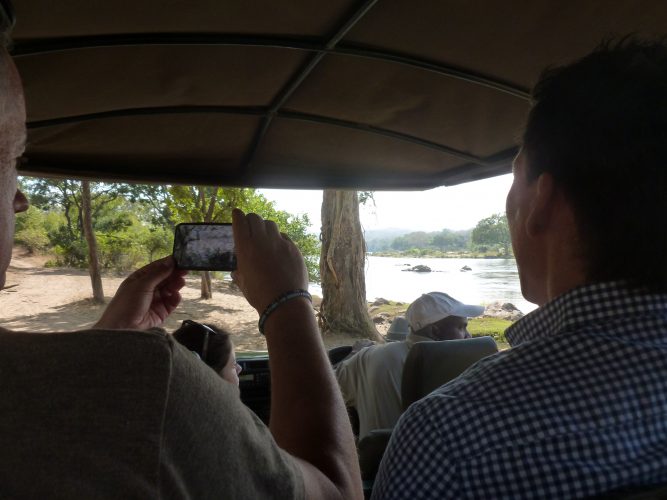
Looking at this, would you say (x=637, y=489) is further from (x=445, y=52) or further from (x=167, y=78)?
(x=167, y=78)

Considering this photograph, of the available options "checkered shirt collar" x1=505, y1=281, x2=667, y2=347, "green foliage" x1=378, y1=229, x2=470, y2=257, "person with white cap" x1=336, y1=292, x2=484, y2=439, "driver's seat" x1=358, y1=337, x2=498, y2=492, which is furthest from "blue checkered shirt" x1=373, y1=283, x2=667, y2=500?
"green foliage" x1=378, y1=229, x2=470, y2=257

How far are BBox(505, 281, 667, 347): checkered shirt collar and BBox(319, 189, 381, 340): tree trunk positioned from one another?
10418 millimetres

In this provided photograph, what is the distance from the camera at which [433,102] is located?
2.27 meters

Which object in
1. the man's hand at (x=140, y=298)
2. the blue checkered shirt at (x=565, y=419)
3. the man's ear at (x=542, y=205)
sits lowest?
the blue checkered shirt at (x=565, y=419)

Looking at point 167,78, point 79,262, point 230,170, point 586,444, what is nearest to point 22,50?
point 167,78

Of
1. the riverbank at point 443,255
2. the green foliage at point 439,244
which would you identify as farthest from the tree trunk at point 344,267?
the green foliage at point 439,244

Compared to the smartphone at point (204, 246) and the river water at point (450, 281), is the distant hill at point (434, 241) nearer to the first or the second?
the river water at point (450, 281)

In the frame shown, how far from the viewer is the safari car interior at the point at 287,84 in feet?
5.19

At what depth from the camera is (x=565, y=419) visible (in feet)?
3.00

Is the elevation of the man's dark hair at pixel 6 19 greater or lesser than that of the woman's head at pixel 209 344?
greater

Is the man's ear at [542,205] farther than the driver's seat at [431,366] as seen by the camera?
No

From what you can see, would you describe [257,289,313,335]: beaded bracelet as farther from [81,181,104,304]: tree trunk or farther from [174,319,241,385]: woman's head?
[81,181,104,304]: tree trunk

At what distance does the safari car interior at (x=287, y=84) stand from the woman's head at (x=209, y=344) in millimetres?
875

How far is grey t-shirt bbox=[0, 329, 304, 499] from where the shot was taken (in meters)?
0.60
